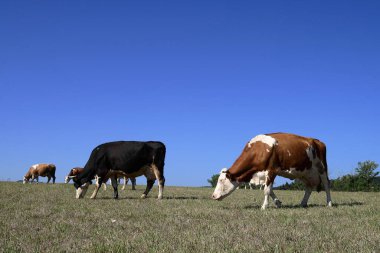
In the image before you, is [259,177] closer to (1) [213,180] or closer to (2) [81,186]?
(2) [81,186]

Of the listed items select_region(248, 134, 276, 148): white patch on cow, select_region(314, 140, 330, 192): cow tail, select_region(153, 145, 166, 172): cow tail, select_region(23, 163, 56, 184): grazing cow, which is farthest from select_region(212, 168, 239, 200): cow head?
select_region(23, 163, 56, 184): grazing cow

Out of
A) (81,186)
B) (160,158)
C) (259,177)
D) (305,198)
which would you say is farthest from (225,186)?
(81,186)

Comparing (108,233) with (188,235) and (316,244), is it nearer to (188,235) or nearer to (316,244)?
(188,235)

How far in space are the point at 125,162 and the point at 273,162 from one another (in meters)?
7.64

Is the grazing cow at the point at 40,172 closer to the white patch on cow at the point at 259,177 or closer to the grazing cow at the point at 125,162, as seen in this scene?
the grazing cow at the point at 125,162

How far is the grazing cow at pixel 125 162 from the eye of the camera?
18203 mm

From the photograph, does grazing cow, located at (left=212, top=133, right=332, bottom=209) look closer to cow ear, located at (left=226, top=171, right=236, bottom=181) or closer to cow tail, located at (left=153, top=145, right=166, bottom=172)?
cow ear, located at (left=226, top=171, right=236, bottom=181)

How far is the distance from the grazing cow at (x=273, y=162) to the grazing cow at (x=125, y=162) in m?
5.53

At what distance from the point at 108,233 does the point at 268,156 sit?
→ 689cm

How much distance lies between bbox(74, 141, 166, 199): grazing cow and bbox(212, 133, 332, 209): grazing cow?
553 centimetres

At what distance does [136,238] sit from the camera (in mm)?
6492

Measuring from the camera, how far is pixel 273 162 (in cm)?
1279

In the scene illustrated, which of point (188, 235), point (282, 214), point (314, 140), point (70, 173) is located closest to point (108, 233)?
point (188, 235)

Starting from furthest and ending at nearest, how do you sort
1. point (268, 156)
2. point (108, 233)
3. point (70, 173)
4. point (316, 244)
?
point (70, 173), point (268, 156), point (108, 233), point (316, 244)
